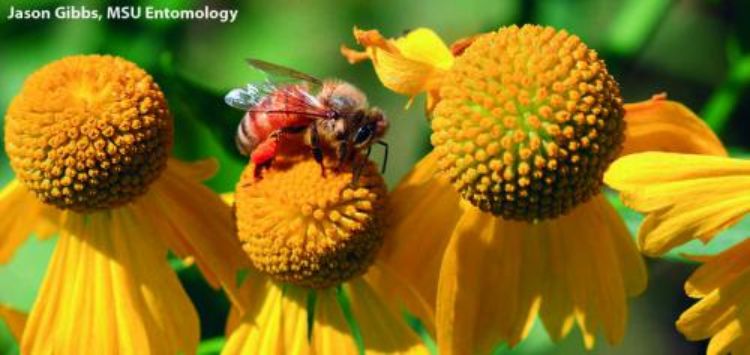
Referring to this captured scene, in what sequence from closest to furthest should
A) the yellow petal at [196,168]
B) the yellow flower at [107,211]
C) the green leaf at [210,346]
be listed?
the yellow flower at [107,211], the yellow petal at [196,168], the green leaf at [210,346]

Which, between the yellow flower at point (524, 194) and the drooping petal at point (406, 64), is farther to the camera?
the drooping petal at point (406, 64)

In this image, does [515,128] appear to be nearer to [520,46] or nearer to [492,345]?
[520,46]

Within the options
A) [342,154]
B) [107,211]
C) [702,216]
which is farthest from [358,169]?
[702,216]

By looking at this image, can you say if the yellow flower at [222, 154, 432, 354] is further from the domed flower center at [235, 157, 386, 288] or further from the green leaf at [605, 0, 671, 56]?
the green leaf at [605, 0, 671, 56]

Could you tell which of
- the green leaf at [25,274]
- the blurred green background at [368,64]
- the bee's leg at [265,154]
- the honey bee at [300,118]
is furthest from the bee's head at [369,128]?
the green leaf at [25,274]

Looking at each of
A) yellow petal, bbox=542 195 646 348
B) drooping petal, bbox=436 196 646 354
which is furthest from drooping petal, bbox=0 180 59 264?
yellow petal, bbox=542 195 646 348

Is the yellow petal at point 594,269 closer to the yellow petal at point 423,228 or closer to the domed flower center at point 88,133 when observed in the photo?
the yellow petal at point 423,228
